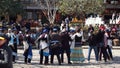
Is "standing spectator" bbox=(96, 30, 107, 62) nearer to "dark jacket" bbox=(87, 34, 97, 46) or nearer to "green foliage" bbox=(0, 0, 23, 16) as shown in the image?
"dark jacket" bbox=(87, 34, 97, 46)

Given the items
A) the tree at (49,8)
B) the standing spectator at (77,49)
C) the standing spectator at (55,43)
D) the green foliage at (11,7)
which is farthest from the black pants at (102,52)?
the tree at (49,8)

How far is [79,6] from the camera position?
4200cm

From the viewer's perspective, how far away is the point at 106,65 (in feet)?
51.6

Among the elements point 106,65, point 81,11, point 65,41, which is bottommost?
point 106,65

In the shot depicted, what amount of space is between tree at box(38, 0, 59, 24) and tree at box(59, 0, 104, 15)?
3601 mm

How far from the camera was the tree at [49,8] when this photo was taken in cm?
4681

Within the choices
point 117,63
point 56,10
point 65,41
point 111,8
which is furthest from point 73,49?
point 111,8

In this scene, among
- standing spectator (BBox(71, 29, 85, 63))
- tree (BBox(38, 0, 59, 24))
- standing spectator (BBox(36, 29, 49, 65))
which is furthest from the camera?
tree (BBox(38, 0, 59, 24))

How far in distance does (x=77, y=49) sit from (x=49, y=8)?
31.6m

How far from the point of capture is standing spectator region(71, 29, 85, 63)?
16.0 metres

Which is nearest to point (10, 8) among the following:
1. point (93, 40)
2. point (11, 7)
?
point (11, 7)

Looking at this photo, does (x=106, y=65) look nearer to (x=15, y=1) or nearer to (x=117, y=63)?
(x=117, y=63)

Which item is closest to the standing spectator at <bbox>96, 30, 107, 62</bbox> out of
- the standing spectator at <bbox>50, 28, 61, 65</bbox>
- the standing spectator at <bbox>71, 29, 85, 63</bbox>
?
the standing spectator at <bbox>71, 29, 85, 63</bbox>

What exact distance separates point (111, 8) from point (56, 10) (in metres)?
10.4
